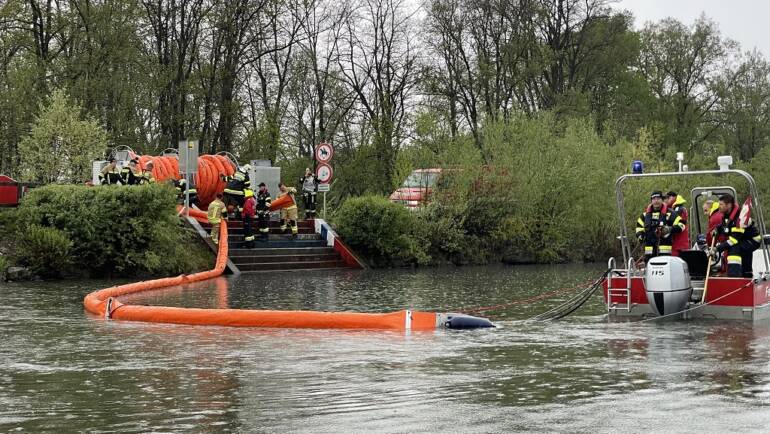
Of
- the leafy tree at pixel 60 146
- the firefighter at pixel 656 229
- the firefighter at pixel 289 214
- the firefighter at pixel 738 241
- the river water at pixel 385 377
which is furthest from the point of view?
the leafy tree at pixel 60 146

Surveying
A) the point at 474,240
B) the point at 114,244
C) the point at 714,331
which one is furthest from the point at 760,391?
the point at 474,240

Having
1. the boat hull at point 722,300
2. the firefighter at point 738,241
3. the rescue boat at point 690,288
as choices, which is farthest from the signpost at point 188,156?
the firefighter at point 738,241

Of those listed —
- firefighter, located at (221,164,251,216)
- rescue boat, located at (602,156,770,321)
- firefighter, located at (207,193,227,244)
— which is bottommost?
rescue boat, located at (602,156,770,321)

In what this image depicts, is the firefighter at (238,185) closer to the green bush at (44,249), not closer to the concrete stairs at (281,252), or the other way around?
the concrete stairs at (281,252)

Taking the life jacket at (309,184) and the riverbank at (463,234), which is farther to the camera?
the life jacket at (309,184)

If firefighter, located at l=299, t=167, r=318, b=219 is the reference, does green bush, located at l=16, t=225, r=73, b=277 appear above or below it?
below

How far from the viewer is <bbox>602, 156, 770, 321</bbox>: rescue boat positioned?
50.9 feet

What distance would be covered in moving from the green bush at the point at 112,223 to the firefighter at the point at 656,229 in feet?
45.0

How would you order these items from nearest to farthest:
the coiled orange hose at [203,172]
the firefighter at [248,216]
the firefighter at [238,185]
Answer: the firefighter at [248,216], the firefighter at [238,185], the coiled orange hose at [203,172]

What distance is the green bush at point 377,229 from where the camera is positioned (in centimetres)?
3347

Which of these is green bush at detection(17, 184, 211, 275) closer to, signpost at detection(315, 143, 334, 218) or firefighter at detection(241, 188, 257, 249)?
firefighter at detection(241, 188, 257, 249)

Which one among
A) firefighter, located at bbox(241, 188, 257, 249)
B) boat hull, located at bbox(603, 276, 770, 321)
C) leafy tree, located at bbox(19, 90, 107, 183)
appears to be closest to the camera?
boat hull, located at bbox(603, 276, 770, 321)

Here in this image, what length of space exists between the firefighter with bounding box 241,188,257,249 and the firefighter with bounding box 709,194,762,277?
16864 millimetres

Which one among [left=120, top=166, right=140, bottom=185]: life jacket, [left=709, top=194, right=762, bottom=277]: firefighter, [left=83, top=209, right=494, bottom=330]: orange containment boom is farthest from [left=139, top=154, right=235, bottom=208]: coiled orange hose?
[left=709, top=194, right=762, bottom=277]: firefighter
